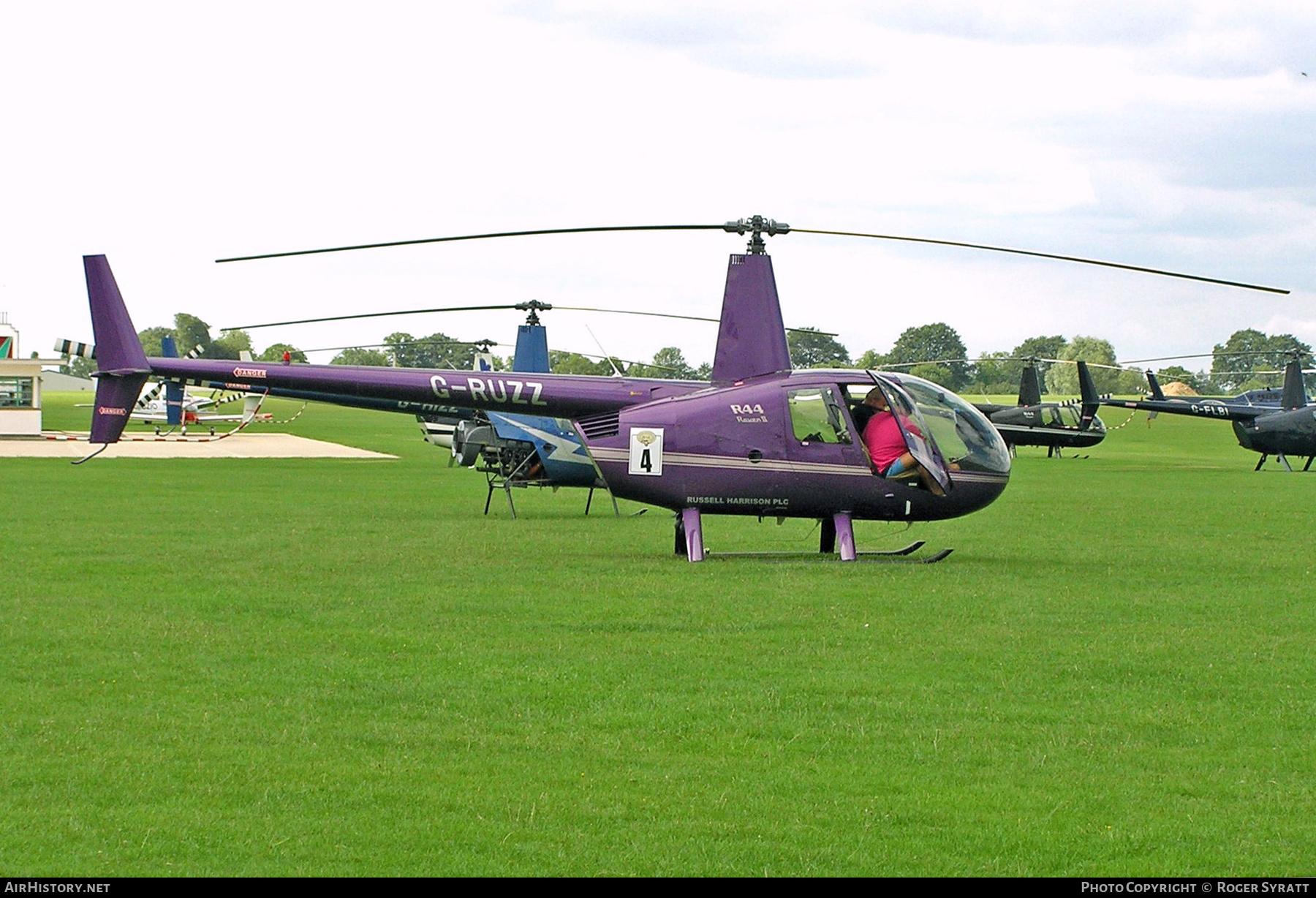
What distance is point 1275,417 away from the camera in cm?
4597

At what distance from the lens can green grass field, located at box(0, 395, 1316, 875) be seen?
21.2ft

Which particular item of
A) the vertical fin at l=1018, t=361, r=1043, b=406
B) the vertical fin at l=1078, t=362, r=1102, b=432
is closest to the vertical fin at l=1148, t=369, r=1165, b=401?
the vertical fin at l=1078, t=362, r=1102, b=432

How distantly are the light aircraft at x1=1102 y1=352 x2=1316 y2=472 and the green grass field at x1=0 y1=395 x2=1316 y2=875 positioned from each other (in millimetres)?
28602

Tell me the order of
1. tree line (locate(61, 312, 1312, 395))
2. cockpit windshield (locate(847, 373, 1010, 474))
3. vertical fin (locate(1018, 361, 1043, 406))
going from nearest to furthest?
cockpit windshield (locate(847, 373, 1010, 474)) < vertical fin (locate(1018, 361, 1043, 406)) < tree line (locate(61, 312, 1312, 395))

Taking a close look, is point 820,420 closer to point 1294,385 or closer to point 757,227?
point 757,227

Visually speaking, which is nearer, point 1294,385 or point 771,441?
A: point 771,441

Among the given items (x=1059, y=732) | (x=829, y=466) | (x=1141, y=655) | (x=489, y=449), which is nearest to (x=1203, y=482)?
(x=489, y=449)

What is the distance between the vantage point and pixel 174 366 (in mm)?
21266

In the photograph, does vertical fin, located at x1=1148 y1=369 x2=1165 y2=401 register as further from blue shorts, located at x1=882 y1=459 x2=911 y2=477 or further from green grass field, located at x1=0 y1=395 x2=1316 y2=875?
blue shorts, located at x1=882 y1=459 x2=911 y2=477

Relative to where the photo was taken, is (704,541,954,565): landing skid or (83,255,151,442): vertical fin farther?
(83,255,151,442): vertical fin

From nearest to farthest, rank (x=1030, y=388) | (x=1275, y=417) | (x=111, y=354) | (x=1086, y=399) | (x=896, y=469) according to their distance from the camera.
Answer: (x=896, y=469) → (x=111, y=354) → (x=1275, y=417) → (x=1086, y=399) → (x=1030, y=388)

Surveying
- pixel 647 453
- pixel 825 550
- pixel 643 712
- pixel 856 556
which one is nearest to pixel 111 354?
pixel 647 453

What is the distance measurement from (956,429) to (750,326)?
264 centimetres
